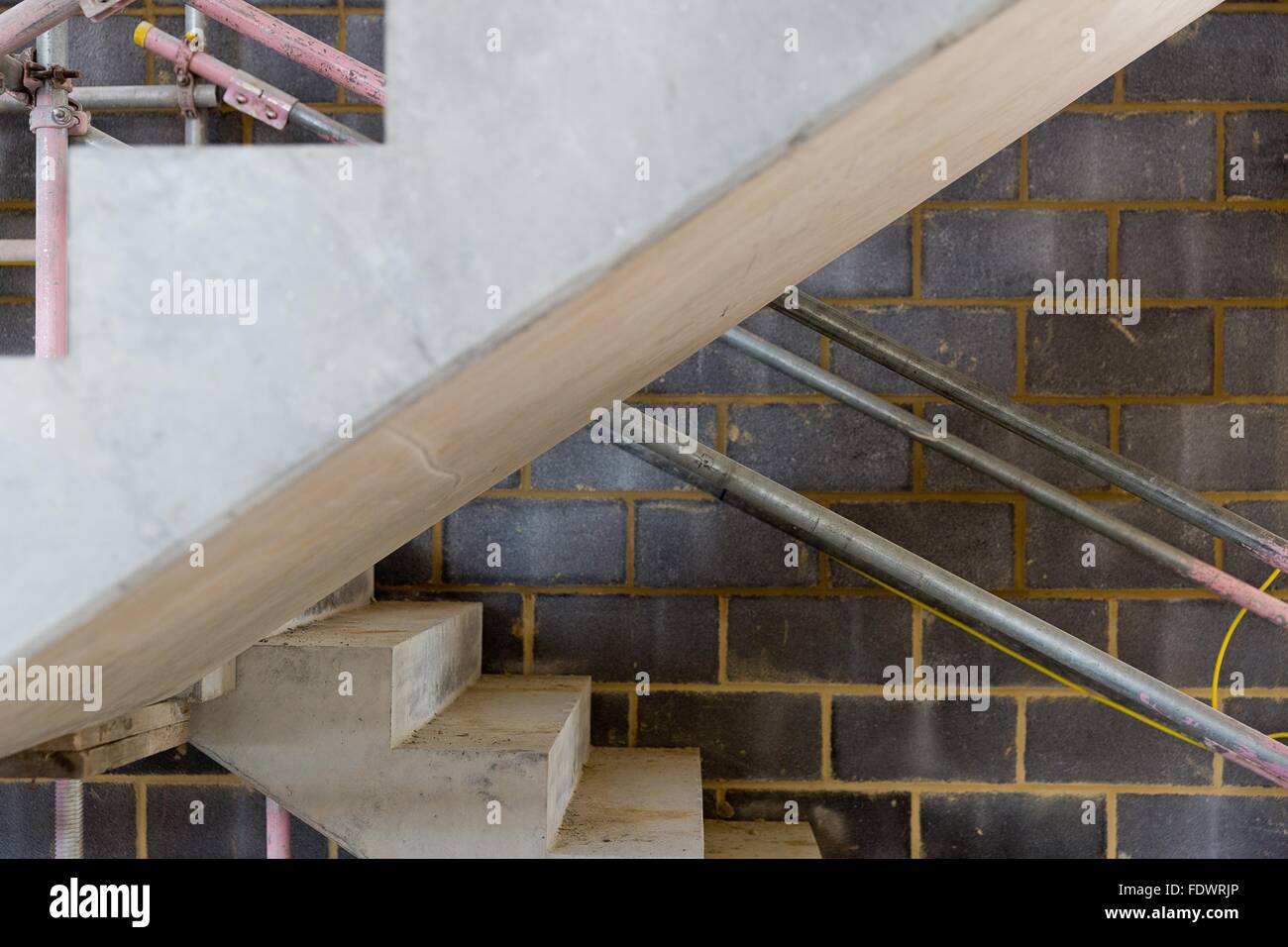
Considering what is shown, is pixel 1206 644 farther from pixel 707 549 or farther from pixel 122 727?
pixel 122 727

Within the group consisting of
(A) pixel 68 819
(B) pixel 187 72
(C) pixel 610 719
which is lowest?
(A) pixel 68 819

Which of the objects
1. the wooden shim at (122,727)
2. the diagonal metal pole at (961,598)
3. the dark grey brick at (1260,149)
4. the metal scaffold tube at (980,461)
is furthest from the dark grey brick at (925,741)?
the wooden shim at (122,727)

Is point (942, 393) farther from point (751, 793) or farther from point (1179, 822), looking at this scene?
point (1179, 822)

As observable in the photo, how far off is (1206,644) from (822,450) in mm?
972

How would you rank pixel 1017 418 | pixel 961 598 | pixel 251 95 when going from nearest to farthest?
pixel 961 598 < pixel 1017 418 < pixel 251 95

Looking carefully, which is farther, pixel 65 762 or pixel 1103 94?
pixel 1103 94

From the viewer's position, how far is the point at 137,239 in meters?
0.74

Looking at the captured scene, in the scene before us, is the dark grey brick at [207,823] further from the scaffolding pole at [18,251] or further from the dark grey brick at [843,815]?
the scaffolding pole at [18,251]

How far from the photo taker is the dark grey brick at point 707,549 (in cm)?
223

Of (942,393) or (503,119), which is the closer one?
(503,119)

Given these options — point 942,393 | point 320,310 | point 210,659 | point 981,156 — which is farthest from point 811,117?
point 942,393

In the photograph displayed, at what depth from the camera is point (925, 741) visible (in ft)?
7.23

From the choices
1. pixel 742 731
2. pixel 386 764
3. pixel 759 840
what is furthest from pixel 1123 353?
pixel 386 764
